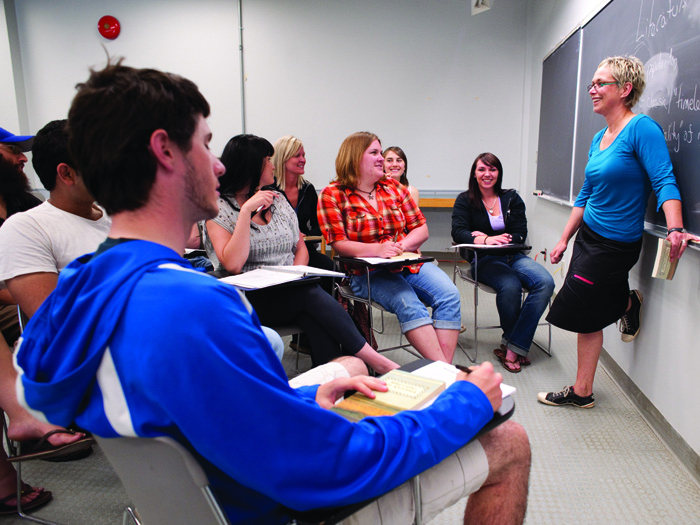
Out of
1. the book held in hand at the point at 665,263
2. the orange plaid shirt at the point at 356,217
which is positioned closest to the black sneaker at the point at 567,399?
the book held in hand at the point at 665,263

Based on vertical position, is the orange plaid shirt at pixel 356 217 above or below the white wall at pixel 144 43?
below

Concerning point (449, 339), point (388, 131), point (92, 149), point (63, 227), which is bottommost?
point (449, 339)

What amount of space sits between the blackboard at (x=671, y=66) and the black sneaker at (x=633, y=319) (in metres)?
0.35

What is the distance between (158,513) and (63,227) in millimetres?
1152

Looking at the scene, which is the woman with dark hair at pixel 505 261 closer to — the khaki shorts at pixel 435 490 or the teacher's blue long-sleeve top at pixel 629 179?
the teacher's blue long-sleeve top at pixel 629 179

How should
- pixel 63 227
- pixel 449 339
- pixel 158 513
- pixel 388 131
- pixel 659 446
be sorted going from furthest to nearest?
pixel 388 131 < pixel 449 339 < pixel 659 446 < pixel 63 227 < pixel 158 513

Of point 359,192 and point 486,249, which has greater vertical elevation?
point 359,192

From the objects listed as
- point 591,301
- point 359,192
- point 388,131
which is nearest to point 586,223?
point 591,301

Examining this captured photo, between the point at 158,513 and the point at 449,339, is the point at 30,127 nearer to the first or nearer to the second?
the point at 449,339

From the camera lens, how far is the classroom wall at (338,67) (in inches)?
204

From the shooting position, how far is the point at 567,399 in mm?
2289

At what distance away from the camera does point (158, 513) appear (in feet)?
2.38

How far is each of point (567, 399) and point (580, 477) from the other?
59 centimetres

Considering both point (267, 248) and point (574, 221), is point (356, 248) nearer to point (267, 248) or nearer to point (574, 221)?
point (267, 248)
